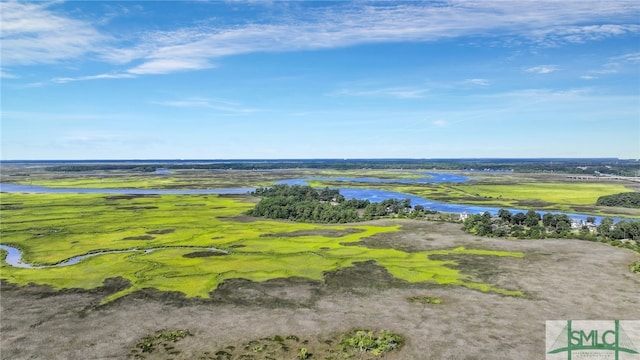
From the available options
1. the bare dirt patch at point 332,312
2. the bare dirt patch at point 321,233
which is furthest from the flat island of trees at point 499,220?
the bare dirt patch at point 332,312

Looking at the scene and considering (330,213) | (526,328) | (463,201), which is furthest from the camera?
(463,201)

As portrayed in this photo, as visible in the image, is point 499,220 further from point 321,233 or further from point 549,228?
point 321,233

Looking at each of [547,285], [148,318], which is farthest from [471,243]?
[148,318]

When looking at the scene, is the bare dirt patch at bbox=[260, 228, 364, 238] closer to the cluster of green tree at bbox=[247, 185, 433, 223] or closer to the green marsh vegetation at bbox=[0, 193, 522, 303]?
the green marsh vegetation at bbox=[0, 193, 522, 303]

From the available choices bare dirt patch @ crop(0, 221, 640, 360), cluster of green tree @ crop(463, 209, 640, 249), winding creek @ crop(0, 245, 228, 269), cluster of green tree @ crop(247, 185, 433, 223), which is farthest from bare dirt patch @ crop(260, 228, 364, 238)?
bare dirt patch @ crop(0, 221, 640, 360)

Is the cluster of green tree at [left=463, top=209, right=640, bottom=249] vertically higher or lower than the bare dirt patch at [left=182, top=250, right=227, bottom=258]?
higher

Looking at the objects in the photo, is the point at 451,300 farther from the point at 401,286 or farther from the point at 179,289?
the point at 179,289

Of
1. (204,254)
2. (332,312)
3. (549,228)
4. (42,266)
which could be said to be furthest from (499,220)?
(42,266)
